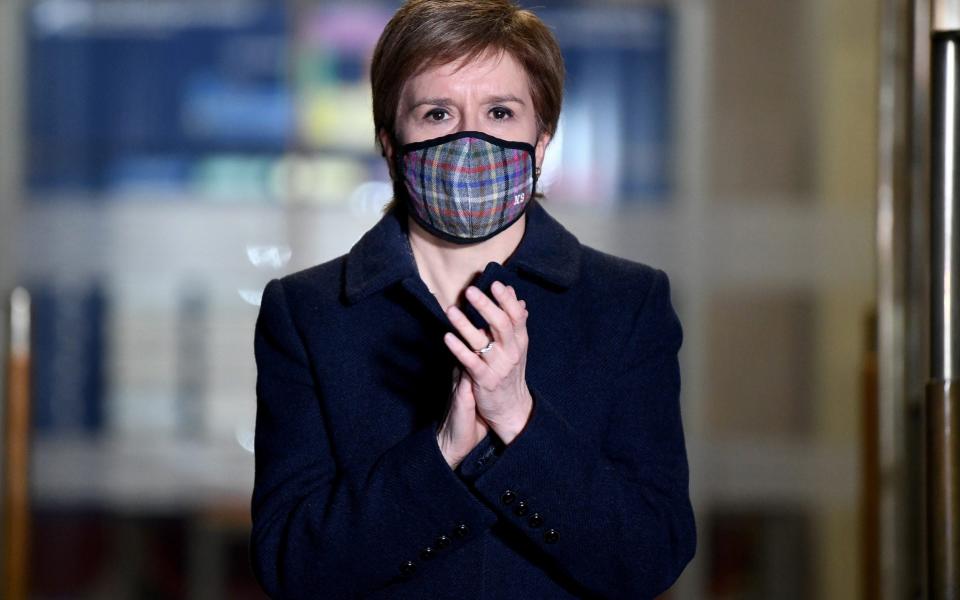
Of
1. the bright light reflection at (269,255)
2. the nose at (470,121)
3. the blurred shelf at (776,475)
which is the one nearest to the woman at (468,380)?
the nose at (470,121)

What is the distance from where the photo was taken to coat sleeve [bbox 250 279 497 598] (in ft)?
4.30

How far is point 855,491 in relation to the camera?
3.84m

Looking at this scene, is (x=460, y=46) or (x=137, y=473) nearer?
(x=460, y=46)

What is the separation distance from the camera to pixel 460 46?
1344 millimetres

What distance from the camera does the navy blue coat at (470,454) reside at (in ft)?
4.29

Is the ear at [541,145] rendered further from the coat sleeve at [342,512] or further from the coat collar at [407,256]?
the coat sleeve at [342,512]

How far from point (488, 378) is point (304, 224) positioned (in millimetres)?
2660

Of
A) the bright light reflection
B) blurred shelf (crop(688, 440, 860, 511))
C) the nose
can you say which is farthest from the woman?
blurred shelf (crop(688, 440, 860, 511))

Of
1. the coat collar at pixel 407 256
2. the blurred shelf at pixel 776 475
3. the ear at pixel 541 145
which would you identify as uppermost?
the ear at pixel 541 145

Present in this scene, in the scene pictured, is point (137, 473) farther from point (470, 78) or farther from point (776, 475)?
point (470, 78)

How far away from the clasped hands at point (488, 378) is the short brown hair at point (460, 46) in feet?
0.90

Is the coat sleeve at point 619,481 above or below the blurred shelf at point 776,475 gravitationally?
above

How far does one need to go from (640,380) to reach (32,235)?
2.78 metres

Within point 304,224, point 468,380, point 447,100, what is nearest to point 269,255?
point 304,224
